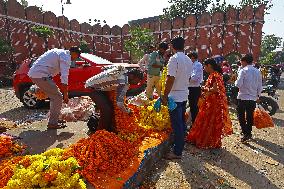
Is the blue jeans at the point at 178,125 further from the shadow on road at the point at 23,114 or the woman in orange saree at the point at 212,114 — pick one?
the shadow on road at the point at 23,114

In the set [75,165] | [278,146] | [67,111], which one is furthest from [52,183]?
[278,146]

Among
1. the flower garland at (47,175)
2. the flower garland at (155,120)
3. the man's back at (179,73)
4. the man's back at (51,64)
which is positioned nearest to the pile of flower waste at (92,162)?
the flower garland at (47,175)

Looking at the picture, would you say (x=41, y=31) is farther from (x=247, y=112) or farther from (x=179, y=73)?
(x=179, y=73)

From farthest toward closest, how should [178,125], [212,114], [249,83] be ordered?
[249,83], [212,114], [178,125]

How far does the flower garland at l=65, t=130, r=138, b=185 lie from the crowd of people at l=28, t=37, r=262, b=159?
32.9 inches

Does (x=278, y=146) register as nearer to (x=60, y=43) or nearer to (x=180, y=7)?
(x=60, y=43)

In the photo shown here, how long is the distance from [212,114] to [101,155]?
2.81 meters

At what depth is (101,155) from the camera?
3.44 metres

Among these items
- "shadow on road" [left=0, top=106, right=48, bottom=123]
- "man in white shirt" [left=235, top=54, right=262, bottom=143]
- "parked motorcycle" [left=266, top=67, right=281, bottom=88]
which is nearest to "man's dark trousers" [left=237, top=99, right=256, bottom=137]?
"man in white shirt" [left=235, top=54, right=262, bottom=143]

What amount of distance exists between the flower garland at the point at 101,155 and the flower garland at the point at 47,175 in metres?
0.44

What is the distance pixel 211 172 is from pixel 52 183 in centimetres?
283

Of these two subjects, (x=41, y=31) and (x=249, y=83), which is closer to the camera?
(x=249, y=83)

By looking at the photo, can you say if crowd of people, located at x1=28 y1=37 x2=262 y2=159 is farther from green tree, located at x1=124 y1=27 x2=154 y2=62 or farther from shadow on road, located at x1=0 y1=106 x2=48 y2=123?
green tree, located at x1=124 y1=27 x2=154 y2=62

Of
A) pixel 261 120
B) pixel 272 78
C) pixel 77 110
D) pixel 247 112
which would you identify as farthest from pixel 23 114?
pixel 272 78
